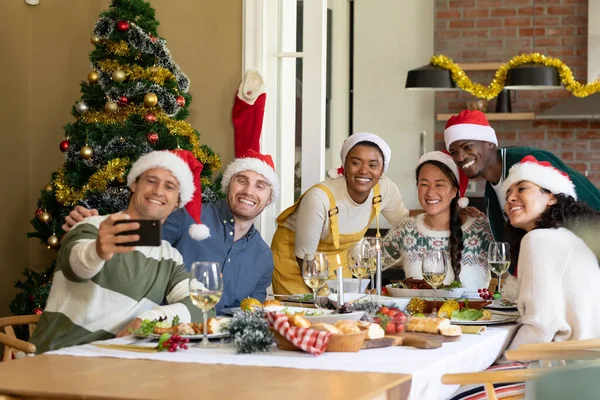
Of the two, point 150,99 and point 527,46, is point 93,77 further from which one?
point 527,46

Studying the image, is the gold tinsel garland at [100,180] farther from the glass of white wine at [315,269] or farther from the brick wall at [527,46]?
the brick wall at [527,46]

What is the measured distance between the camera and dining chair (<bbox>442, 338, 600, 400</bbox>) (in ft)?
6.74

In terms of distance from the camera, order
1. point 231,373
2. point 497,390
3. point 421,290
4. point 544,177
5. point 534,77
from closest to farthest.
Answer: point 231,373
point 497,390
point 544,177
point 421,290
point 534,77

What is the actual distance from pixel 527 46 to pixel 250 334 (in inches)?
233

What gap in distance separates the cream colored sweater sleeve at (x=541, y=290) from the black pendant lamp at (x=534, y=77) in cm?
346

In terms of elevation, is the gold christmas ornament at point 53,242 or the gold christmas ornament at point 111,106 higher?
the gold christmas ornament at point 111,106

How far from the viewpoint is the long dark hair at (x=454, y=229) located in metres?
3.73

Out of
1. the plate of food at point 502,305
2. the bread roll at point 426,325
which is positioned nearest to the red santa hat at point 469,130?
the plate of food at point 502,305

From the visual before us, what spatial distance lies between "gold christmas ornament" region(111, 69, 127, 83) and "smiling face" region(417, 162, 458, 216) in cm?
165

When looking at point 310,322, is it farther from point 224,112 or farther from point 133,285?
point 224,112

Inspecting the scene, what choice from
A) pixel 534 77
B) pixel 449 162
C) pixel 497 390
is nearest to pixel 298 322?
pixel 497 390

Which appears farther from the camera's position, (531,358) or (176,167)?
(176,167)

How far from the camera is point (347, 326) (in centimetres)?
226

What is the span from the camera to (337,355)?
7.02ft
